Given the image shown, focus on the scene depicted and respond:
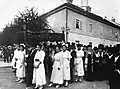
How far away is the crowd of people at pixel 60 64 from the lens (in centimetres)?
809

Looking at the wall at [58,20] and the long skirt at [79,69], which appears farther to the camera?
the wall at [58,20]

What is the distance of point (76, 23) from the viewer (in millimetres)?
25688

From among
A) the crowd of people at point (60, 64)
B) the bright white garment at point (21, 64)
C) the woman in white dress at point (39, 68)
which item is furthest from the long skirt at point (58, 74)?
the bright white garment at point (21, 64)

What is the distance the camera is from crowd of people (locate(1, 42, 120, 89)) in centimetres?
809

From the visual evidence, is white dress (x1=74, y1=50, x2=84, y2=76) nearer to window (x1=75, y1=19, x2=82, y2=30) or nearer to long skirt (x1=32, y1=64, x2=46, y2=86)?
long skirt (x1=32, y1=64, x2=46, y2=86)

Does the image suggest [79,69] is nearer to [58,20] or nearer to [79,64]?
[79,64]

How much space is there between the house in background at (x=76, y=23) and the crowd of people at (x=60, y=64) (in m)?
11.2

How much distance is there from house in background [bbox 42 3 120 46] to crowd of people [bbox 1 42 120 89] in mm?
11172

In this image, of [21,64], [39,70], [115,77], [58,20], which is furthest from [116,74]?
[58,20]

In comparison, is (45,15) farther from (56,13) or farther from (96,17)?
(96,17)

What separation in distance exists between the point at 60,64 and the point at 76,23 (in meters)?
17.4

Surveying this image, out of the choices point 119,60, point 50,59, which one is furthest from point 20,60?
point 119,60

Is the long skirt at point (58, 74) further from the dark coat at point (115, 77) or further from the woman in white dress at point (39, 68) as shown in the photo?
the dark coat at point (115, 77)

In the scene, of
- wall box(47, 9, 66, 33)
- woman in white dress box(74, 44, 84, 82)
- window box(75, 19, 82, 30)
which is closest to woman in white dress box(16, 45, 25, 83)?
woman in white dress box(74, 44, 84, 82)
